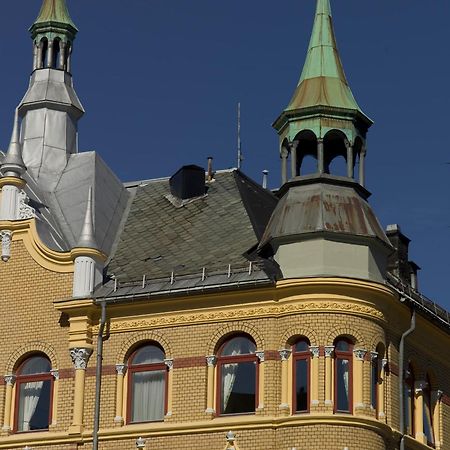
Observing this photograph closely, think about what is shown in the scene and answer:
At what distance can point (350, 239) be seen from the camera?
159 feet

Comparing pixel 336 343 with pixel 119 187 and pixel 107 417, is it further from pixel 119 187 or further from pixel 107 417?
pixel 119 187

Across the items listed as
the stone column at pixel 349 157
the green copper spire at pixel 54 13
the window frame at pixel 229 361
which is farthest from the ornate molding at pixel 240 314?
the green copper spire at pixel 54 13

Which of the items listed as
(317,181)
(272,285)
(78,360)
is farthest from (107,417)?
(317,181)

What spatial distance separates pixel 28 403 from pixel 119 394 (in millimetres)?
3055

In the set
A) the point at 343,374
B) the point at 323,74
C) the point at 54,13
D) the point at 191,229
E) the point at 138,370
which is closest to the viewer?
the point at 343,374

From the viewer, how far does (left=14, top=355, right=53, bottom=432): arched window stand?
5012 cm

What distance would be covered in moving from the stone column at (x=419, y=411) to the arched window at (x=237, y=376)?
6.07m

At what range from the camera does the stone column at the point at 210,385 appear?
48025mm

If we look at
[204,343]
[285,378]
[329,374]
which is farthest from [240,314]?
[329,374]

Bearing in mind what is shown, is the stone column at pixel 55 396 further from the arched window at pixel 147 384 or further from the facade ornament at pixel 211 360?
the facade ornament at pixel 211 360

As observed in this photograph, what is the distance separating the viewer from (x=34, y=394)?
50406mm

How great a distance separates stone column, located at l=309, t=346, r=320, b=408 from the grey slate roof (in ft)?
12.9

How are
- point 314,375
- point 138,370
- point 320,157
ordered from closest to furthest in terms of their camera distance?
1. point 314,375
2. point 138,370
3. point 320,157

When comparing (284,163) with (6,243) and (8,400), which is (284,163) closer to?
(6,243)
